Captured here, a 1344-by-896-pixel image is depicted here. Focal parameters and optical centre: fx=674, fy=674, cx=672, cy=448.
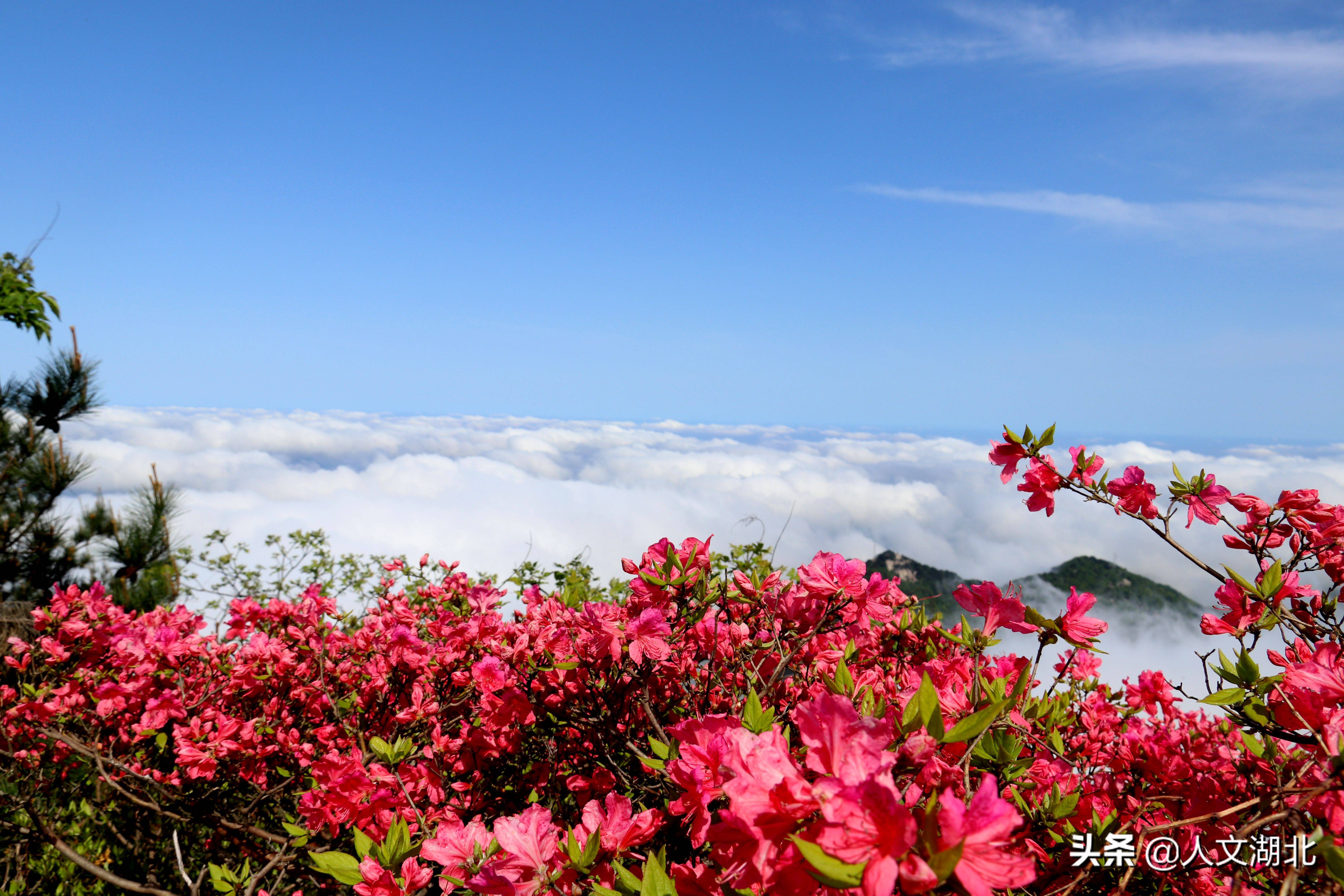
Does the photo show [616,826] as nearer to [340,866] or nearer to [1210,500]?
[340,866]

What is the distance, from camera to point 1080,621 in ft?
5.32

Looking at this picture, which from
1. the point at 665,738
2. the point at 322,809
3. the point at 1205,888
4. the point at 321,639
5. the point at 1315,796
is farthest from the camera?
the point at 321,639

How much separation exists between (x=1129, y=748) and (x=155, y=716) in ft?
14.2

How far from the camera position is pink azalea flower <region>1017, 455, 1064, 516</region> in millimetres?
2277

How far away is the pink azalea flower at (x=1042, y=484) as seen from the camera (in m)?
2.28

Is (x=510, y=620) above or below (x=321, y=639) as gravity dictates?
above

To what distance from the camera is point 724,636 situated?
8.32 feet

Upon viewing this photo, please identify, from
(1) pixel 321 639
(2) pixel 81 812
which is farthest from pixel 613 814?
(2) pixel 81 812

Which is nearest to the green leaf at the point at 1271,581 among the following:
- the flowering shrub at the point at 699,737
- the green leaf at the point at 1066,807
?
the flowering shrub at the point at 699,737

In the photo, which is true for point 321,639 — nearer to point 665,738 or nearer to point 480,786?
point 480,786

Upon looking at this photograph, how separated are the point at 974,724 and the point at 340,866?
57.1 inches

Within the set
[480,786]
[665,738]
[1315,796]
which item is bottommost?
[480,786]

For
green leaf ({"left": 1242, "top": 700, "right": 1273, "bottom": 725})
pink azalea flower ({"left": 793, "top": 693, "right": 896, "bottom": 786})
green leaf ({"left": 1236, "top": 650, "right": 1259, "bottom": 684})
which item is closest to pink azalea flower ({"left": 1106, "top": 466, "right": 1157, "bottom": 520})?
green leaf ({"left": 1236, "top": 650, "right": 1259, "bottom": 684})

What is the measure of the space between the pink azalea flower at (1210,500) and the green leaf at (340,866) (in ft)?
8.65
